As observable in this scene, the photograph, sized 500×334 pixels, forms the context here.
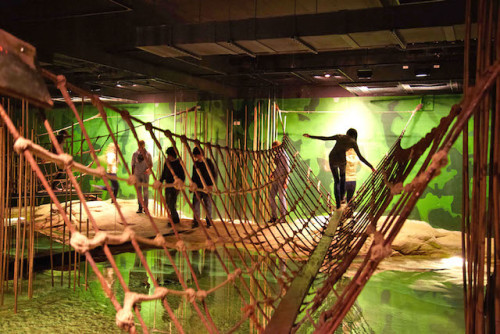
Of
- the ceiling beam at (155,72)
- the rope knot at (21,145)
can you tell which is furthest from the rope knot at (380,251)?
the ceiling beam at (155,72)

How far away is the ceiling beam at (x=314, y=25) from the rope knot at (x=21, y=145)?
296cm

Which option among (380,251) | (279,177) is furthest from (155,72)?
(380,251)

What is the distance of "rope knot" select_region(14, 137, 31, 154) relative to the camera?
0.94 meters

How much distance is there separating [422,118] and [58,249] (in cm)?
425

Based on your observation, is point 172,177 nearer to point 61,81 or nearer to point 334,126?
point 334,126

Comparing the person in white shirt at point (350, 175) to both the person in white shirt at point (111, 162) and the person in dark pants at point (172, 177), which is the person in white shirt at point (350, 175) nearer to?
the person in dark pants at point (172, 177)

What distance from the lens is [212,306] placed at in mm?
3029

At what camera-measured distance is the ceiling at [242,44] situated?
11.4 ft

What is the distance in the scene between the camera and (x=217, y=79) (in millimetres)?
6082

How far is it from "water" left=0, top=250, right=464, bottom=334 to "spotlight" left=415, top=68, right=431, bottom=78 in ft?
6.50

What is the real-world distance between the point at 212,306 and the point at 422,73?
3255mm

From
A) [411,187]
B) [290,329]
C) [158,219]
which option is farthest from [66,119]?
[411,187]

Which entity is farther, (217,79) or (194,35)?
(217,79)

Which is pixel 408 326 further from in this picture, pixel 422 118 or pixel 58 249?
pixel 422 118
